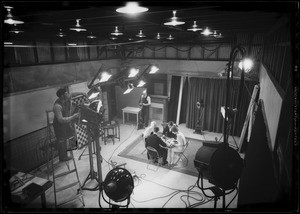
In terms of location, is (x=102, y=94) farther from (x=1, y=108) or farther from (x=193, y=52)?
(x=1, y=108)

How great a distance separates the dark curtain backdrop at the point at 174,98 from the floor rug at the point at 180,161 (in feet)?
7.75

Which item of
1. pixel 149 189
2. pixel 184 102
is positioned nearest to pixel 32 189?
pixel 149 189

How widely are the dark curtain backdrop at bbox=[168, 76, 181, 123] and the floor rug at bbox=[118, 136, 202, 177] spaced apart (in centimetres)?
236

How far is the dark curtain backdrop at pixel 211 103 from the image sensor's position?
9614 millimetres

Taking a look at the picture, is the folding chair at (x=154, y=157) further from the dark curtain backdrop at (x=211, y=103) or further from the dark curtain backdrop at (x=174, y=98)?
the dark curtain backdrop at (x=174, y=98)

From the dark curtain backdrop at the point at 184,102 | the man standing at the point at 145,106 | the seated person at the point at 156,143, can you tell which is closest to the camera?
the seated person at the point at 156,143

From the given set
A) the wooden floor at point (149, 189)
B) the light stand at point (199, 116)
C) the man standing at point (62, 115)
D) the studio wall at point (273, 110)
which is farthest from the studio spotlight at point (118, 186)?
the light stand at point (199, 116)

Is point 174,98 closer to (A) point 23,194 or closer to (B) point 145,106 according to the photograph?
(B) point 145,106

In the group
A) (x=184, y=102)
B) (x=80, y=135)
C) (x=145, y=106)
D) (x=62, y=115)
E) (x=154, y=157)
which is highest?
(x=62, y=115)

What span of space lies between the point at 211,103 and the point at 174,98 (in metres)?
2.08

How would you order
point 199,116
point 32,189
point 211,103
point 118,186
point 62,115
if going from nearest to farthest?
point 118,186, point 32,189, point 62,115, point 211,103, point 199,116

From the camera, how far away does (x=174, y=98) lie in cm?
1117

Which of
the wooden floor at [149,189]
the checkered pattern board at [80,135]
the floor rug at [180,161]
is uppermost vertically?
the checkered pattern board at [80,135]

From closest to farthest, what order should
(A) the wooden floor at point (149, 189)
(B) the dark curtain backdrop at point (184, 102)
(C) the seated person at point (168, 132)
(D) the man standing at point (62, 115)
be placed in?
1. (A) the wooden floor at point (149, 189)
2. (D) the man standing at point (62, 115)
3. (C) the seated person at point (168, 132)
4. (B) the dark curtain backdrop at point (184, 102)
